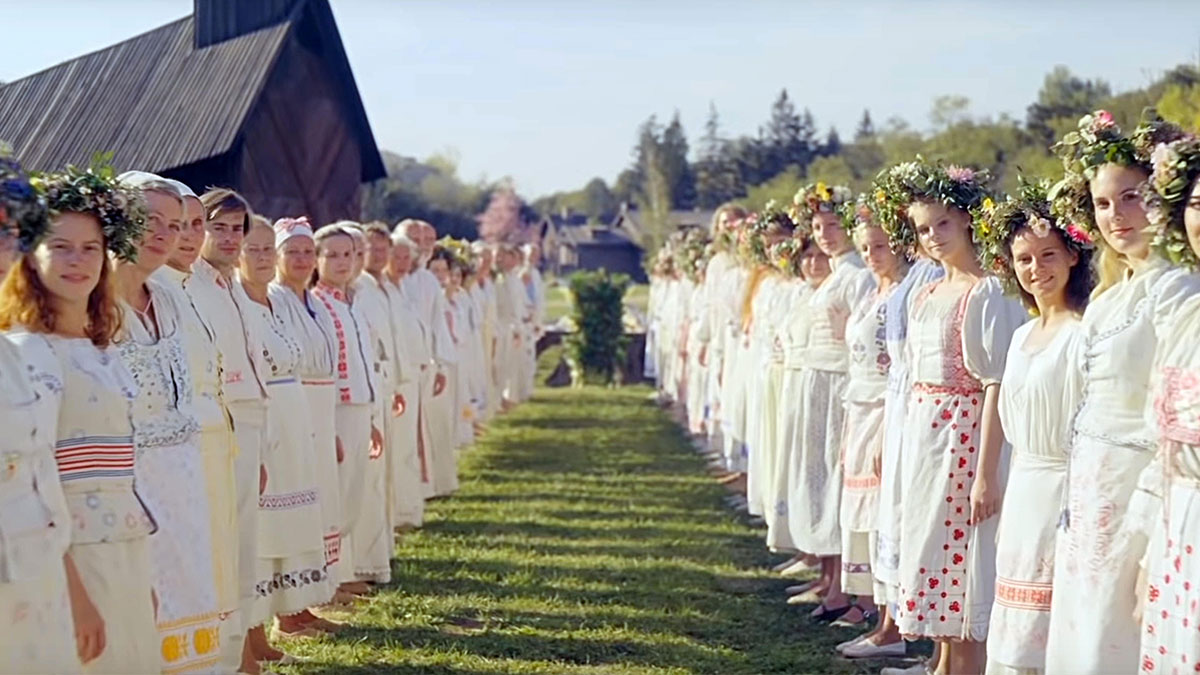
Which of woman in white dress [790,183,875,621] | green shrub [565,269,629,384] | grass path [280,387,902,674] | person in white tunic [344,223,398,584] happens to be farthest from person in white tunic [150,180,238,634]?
green shrub [565,269,629,384]

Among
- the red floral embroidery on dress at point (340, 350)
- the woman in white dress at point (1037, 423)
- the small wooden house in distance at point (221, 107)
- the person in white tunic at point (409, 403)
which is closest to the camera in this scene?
the woman in white dress at point (1037, 423)

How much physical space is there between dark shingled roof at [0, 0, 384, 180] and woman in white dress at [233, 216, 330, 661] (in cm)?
301

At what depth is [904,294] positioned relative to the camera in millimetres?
6336

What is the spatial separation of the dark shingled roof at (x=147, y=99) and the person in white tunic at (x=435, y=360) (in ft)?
6.95

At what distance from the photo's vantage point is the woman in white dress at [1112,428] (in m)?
3.89

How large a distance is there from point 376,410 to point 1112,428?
4.99m

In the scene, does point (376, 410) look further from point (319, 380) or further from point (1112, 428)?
point (1112, 428)

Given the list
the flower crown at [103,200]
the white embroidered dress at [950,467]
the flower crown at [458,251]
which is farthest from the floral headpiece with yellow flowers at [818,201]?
the flower crown at [458,251]

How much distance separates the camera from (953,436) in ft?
18.4

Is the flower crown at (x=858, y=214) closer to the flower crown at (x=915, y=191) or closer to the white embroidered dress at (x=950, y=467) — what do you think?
the flower crown at (x=915, y=191)

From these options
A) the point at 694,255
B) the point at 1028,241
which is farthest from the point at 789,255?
the point at 694,255

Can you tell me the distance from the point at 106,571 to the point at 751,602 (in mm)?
4697

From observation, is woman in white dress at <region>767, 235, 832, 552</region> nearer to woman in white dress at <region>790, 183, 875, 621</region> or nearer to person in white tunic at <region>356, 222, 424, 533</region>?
woman in white dress at <region>790, 183, 875, 621</region>

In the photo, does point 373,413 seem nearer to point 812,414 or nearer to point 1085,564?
point 812,414
